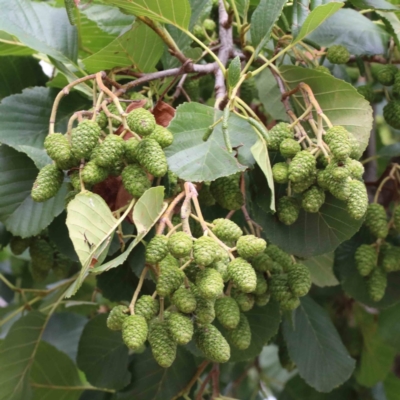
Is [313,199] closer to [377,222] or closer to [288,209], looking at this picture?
[288,209]

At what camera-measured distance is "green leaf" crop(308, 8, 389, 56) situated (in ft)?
4.17

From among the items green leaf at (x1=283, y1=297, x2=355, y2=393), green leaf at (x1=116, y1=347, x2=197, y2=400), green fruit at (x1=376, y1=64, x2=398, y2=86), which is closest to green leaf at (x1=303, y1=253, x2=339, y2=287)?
green leaf at (x1=283, y1=297, x2=355, y2=393)

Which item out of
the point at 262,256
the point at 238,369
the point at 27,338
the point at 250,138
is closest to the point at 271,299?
the point at 262,256

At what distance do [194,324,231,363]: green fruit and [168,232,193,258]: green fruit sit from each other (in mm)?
134

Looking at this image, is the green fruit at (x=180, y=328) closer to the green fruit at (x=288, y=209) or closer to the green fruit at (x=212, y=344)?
the green fruit at (x=212, y=344)

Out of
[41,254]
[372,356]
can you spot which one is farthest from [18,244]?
[372,356]

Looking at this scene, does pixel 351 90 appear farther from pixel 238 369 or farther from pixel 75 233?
pixel 238 369

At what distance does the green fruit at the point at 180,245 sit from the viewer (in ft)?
Result: 2.46

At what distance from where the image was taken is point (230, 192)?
0.96 meters

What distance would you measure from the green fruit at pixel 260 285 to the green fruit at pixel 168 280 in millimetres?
225

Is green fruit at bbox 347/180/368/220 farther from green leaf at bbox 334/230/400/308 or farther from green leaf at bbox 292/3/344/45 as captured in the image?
green leaf at bbox 334/230/400/308

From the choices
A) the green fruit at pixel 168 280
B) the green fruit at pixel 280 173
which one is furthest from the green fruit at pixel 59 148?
the green fruit at pixel 280 173

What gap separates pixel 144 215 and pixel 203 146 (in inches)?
7.5

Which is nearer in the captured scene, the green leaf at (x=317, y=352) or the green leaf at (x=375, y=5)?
the green leaf at (x=375, y=5)
